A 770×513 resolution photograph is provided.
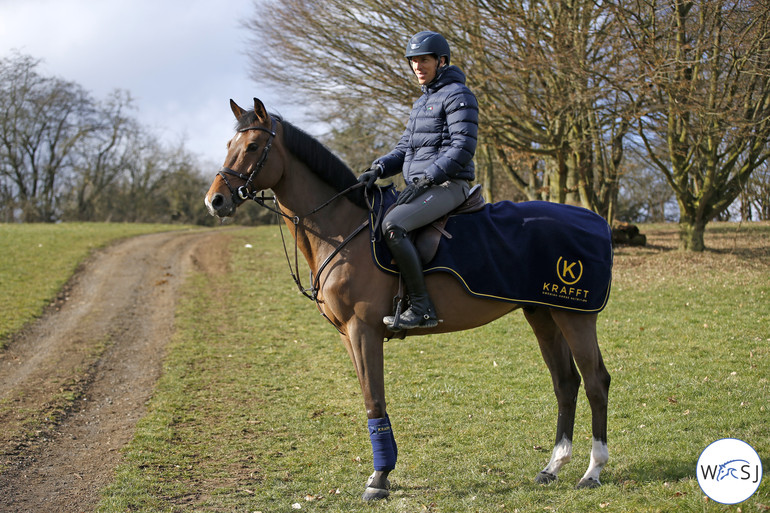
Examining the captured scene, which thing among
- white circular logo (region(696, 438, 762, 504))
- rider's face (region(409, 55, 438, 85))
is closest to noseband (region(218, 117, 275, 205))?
rider's face (region(409, 55, 438, 85))

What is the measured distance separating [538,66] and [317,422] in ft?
37.3

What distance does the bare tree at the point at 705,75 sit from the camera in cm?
1342

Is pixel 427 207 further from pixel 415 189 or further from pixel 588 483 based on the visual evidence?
pixel 588 483

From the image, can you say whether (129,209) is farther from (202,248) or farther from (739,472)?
(739,472)

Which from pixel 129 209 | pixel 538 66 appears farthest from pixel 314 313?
pixel 129 209

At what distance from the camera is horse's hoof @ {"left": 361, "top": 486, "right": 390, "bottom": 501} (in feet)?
16.1

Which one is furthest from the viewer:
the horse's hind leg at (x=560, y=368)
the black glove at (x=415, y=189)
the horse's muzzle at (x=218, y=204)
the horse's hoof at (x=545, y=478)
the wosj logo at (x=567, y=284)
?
the horse's hind leg at (x=560, y=368)

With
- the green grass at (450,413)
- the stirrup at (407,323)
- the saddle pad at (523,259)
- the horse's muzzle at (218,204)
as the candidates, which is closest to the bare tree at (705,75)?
the green grass at (450,413)

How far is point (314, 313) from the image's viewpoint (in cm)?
1466

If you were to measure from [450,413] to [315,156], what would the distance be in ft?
13.1

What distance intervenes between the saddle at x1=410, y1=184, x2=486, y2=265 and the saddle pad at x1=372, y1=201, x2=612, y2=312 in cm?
4

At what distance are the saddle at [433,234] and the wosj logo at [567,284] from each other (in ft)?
2.75

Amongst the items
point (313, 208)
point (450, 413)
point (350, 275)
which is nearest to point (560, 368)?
point (350, 275)

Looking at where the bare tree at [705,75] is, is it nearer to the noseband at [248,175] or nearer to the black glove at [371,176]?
the black glove at [371,176]
